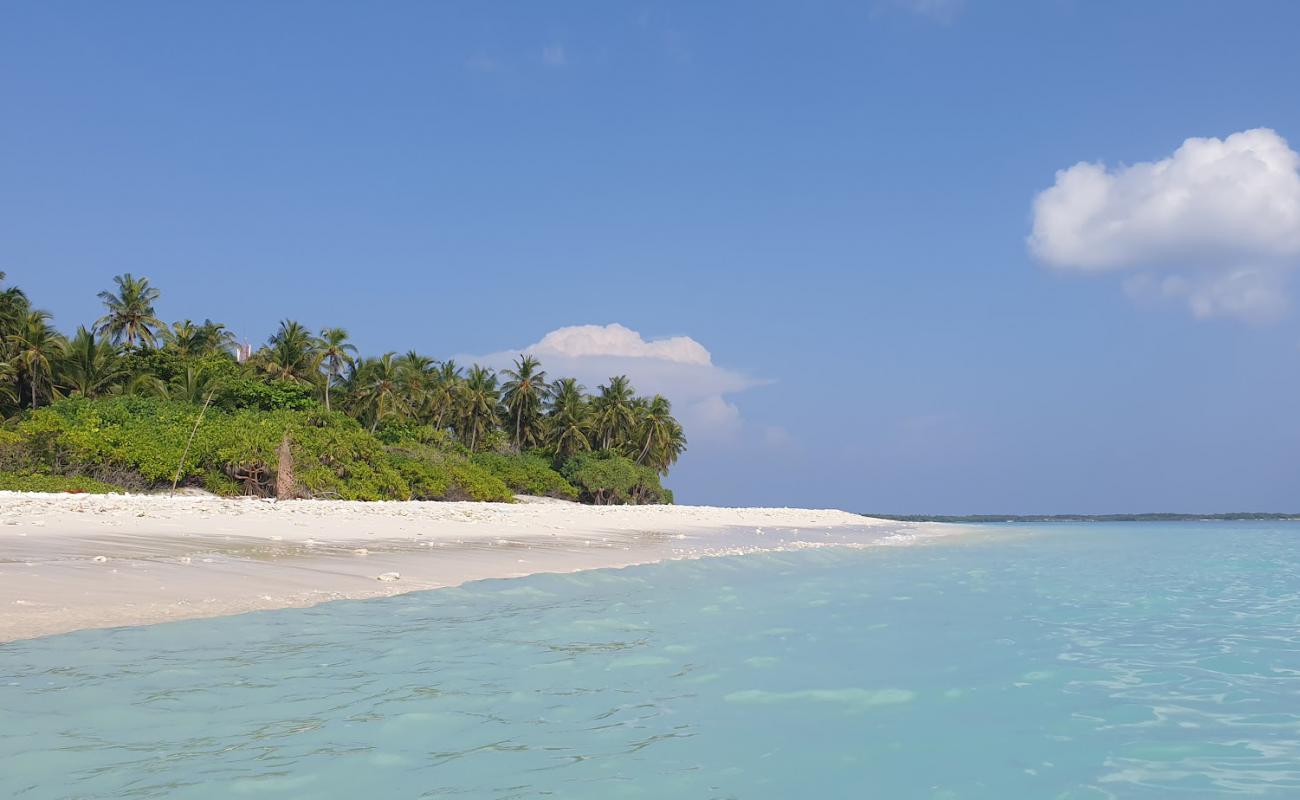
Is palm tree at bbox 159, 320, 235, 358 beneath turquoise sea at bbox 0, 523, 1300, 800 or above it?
above

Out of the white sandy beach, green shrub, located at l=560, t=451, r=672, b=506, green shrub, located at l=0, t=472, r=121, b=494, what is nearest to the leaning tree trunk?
green shrub, located at l=0, t=472, r=121, b=494

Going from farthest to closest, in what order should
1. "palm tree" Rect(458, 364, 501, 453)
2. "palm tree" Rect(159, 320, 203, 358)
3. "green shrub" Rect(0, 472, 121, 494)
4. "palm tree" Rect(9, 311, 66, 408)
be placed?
"palm tree" Rect(458, 364, 501, 453) → "palm tree" Rect(159, 320, 203, 358) → "palm tree" Rect(9, 311, 66, 408) → "green shrub" Rect(0, 472, 121, 494)

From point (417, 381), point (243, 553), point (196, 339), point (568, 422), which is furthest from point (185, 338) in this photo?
point (243, 553)

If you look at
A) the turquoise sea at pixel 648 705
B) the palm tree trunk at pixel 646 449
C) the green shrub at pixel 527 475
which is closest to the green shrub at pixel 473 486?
the green shrub at pixel 527 475

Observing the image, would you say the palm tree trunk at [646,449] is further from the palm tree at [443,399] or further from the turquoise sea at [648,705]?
the turquoise sea at [648,705]

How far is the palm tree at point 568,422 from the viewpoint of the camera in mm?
67562

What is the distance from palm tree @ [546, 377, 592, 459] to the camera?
67.6 m

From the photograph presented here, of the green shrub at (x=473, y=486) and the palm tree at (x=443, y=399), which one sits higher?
the palm tree at (x=443, y=399)

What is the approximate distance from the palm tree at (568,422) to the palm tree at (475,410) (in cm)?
475

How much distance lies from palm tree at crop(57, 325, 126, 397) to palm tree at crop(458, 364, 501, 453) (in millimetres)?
25446

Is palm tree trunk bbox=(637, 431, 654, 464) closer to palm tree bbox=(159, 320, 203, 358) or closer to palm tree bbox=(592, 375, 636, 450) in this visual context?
palm tree bbox=(592, 375, 636, 450)

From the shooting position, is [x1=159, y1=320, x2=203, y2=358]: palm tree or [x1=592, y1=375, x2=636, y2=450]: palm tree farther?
[x1=592, y1=375, x2=636, y2=450]: palm tree

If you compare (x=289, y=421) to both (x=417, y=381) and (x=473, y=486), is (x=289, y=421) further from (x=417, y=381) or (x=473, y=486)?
(x=417, y=381)

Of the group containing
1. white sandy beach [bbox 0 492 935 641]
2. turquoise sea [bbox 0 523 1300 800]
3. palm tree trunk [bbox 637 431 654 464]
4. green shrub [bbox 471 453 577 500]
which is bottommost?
turquoise sea [bbox 0 523 1300 800]
